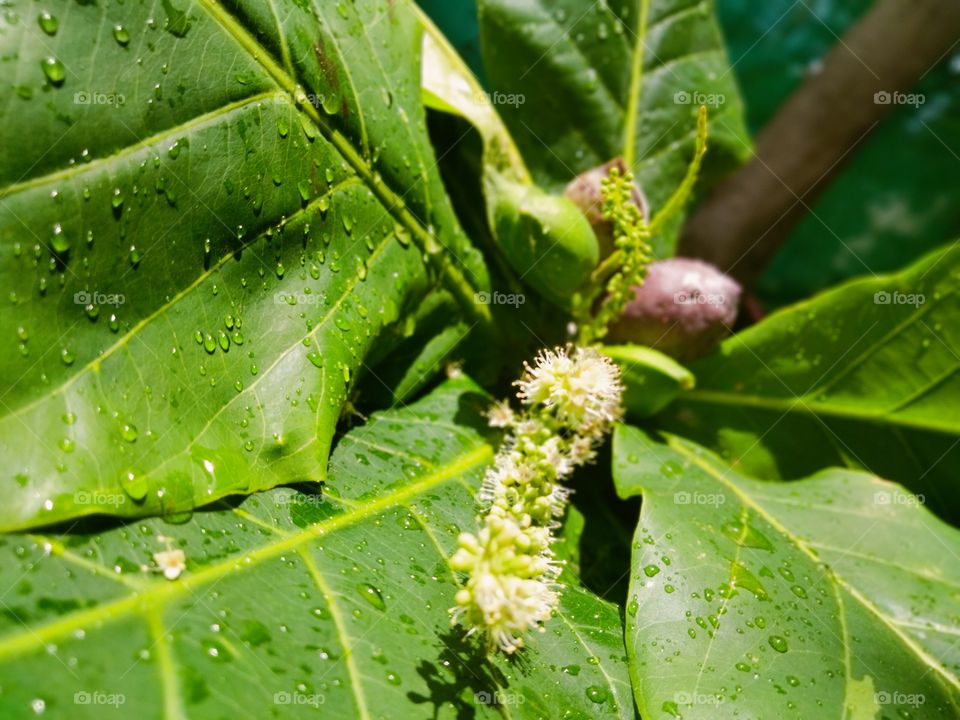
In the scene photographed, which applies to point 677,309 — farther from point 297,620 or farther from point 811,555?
point 297,620

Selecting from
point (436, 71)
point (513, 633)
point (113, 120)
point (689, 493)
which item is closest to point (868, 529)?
point (689, 493)

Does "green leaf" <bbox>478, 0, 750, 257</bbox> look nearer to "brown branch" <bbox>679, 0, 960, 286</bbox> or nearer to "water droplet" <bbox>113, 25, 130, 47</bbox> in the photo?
"brown branch" <bbox>679, 0, 960, 286</bbox>

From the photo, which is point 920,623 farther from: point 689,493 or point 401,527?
point 401,527

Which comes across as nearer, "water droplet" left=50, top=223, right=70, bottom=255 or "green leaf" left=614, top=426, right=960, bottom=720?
"water droplet" left=50, top=223, right=70, bottom=255

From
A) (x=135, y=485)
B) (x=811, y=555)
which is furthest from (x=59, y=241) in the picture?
(x=811, y=555)

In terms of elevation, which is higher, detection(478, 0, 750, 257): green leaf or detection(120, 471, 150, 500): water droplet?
detection(478, 0, 750, 257): green leaf

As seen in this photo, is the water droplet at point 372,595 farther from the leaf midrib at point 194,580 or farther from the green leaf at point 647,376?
the green leaf at point 647,376


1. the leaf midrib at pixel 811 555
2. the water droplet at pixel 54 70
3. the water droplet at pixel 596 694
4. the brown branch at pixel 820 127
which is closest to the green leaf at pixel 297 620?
the water droplet at pixel 596 694

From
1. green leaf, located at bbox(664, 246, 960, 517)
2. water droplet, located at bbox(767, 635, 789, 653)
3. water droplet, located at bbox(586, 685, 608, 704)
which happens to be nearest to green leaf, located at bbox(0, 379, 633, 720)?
water droplet, located at bbox(586, 685, 608, 704)
